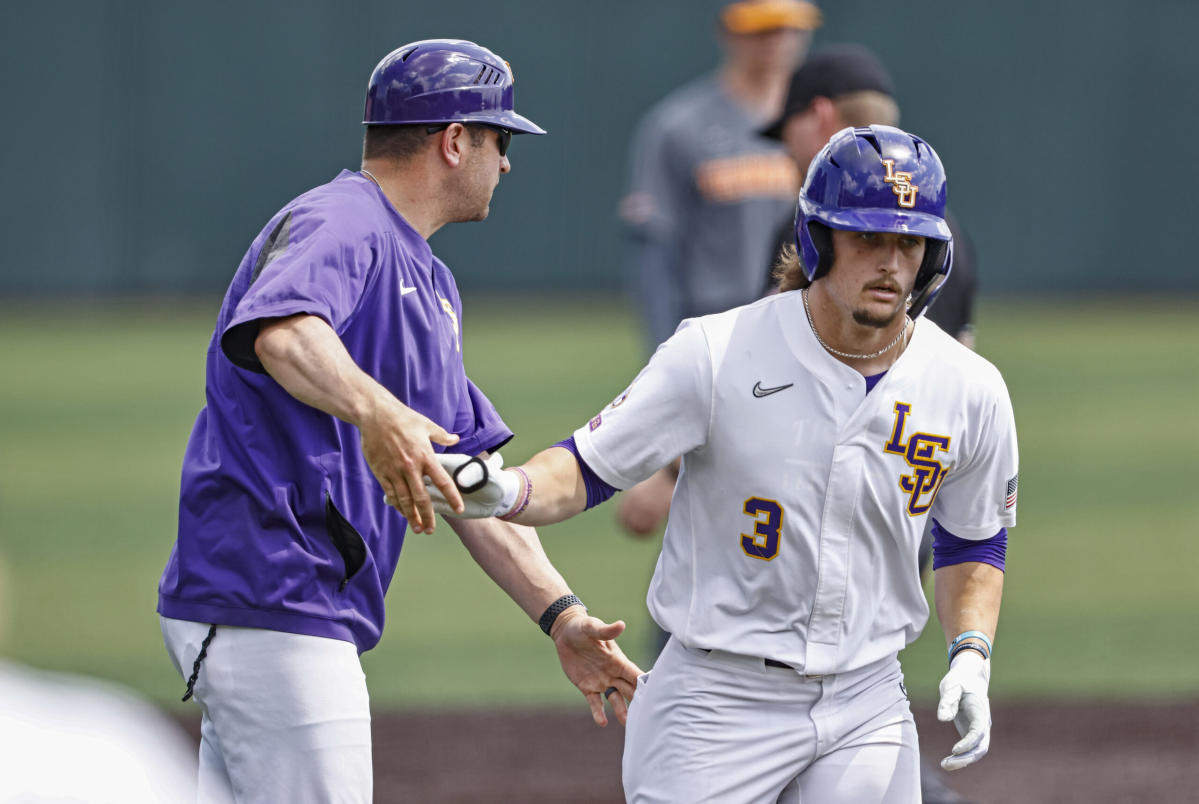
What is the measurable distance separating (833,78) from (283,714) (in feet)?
9.90

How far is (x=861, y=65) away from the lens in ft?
18.5

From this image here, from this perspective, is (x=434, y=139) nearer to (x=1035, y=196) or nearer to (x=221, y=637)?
(x=221, y=637)

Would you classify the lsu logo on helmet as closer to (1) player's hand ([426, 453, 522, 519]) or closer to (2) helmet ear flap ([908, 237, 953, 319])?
(2) helmet ear flap ([908, 237, 953, 319])

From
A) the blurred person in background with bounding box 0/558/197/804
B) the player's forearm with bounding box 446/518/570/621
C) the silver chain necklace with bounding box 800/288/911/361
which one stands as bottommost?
the player's forearm with bounding box 446/518/570/621

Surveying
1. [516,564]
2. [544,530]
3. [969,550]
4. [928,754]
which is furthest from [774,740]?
[544,530]

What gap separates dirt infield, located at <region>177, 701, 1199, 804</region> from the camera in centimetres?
683

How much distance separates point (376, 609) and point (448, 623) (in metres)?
5.62

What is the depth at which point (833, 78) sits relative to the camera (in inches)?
222

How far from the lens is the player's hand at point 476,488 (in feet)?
11.6

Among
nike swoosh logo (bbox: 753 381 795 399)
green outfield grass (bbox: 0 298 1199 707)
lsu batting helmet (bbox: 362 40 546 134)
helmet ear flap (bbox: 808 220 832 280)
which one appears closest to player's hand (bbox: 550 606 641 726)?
nike swoosh logo (bbox: 753 381 795 399)

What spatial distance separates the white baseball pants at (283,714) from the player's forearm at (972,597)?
1.44 metres

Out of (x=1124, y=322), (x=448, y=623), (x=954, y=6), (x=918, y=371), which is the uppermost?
(x=918, y=371)

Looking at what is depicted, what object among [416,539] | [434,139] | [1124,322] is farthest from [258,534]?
[1124,322]

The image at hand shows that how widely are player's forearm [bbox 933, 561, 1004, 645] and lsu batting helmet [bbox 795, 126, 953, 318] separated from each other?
0.67 m
